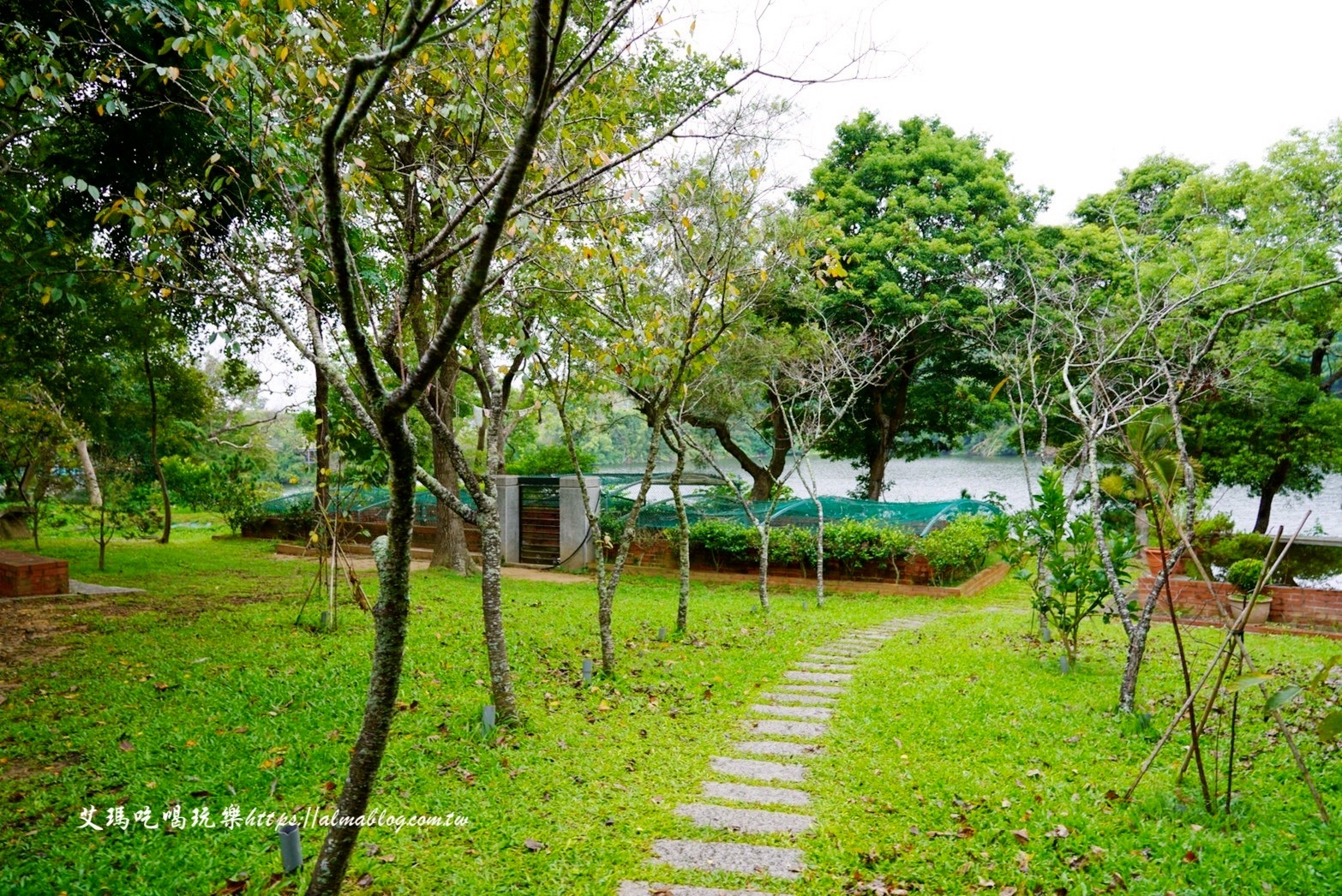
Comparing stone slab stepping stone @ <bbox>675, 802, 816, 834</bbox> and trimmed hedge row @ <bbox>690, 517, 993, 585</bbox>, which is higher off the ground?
trimmed hedge row @ <bbox>690, 517, 993, 585</bbox>

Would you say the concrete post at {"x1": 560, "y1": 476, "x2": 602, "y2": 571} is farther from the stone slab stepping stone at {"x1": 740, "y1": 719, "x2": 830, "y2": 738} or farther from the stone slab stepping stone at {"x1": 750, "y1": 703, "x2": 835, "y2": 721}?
the stone slab stepping stone at {"x1": 740, "y1": 719, "x2": 830, "y2": 738}

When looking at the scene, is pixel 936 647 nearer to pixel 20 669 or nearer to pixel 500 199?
pixel 500 199

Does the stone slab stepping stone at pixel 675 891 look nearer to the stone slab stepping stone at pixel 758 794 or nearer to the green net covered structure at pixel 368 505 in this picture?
the stone slab stepping stone at pixel 758 794

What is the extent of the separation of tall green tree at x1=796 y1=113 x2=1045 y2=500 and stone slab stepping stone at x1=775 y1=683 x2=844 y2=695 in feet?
23.7

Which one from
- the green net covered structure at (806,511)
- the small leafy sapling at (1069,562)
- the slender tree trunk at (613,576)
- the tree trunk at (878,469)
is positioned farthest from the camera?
the tree trunk at (878,469)

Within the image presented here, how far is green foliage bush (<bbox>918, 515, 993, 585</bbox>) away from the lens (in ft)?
34.6

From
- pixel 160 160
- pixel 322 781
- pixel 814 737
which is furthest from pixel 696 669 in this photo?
pixel 160 160

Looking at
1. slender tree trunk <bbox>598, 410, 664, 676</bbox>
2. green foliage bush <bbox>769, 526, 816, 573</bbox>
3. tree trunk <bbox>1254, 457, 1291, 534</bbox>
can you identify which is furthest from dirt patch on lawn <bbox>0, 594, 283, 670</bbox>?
tree trunk <bbox>1254, 457, 1291, 534</bbox>

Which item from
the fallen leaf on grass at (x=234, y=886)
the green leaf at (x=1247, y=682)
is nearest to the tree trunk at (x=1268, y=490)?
the green leaf at (x=1247, y=682)

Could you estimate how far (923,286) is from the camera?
13.1 meters

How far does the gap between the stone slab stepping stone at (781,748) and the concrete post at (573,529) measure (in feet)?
26.0

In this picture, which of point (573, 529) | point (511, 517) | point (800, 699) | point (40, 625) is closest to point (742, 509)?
point (573, 529)

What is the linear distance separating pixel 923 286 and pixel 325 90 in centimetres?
1120

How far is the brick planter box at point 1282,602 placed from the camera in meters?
8.16
